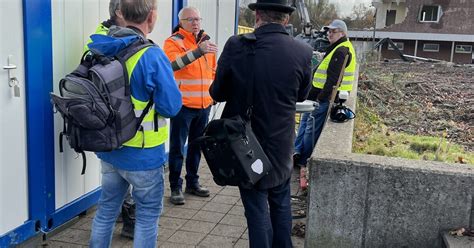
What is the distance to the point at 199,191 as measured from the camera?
209 inches

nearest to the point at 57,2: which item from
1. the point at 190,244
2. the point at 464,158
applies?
the point at 190,244

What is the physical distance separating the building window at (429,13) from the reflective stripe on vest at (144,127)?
5090cm

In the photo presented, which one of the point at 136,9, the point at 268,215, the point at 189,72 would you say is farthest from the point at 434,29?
the point at 136,9

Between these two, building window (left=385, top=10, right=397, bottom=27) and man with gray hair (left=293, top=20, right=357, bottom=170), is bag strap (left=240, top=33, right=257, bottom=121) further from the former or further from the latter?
building window (left=385, top=10, right=397, bottom=27)

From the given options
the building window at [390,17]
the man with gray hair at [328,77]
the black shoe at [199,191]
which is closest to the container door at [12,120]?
the black shoe at [199,191]

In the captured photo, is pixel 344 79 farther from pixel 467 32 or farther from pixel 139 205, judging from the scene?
pixel 467 32

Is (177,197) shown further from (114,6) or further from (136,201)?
(114,6)

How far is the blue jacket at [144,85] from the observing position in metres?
2.93

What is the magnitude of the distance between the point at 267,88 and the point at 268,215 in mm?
889

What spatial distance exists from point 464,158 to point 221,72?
3025 millimetres

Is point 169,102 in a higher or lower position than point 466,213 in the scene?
higher

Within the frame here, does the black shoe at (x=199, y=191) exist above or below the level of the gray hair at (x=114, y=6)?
below

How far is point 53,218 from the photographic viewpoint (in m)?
3.97

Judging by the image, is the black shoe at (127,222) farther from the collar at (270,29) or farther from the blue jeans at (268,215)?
the collar at (270,29)
